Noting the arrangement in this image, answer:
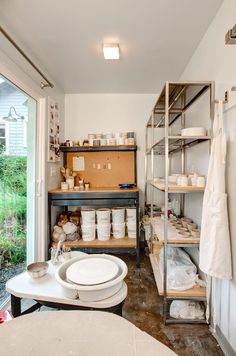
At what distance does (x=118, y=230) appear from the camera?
2705mm

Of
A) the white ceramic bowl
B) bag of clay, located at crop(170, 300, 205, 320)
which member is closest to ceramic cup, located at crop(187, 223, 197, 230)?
bag of clay, located at crop(170, 300, 205, 320)

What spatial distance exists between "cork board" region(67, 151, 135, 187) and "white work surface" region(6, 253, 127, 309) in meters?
1.99

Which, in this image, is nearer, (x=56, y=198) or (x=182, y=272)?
(x=182, y=272)

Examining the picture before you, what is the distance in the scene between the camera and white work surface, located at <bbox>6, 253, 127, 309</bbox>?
967 millimetres

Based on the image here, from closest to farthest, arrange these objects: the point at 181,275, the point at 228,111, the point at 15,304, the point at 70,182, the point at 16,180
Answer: the point at 15,304
the point at 228,111
the point at 181,275
the point at 16,180
the point at 70,182

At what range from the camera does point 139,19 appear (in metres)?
1.58

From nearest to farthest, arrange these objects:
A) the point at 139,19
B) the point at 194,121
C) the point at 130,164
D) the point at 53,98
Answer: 1. the point at 139,19
2. the point at 194,121
3. the point at 53,98
4. the point at 130,164

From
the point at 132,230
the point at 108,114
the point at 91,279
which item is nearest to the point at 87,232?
Answer: the point at 132,230

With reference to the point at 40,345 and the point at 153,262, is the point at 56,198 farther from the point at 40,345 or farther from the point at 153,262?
the point at 40,345

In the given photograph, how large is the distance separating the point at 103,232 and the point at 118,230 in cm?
21

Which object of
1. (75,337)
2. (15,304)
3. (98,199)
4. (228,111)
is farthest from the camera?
(98,199)

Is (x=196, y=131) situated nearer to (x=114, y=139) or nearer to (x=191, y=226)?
(x=191, y=226)

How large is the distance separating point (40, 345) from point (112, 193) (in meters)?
2.00

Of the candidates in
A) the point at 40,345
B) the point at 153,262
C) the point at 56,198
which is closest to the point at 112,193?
the point at 56,198
